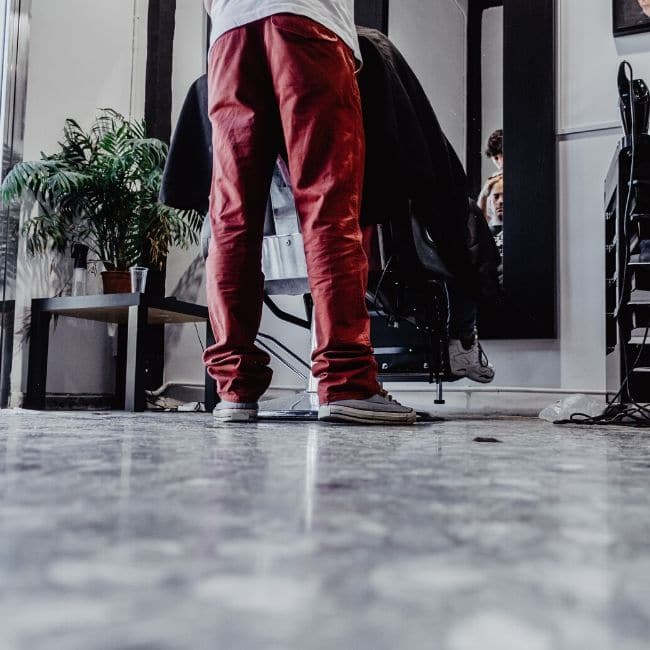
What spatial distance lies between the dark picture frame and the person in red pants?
1.95 metres

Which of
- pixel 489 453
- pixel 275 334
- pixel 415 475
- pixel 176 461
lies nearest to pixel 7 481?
pixel 176 461

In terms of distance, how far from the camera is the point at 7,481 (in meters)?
0.49

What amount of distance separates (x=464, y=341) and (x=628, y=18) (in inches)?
65.5

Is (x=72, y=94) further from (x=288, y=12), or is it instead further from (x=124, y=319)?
(x=288, y=12)

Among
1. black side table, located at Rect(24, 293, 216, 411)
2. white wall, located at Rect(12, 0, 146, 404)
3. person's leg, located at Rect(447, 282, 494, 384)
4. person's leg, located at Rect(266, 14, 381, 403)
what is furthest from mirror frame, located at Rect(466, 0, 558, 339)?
white wall, located at Rect(12, 0, 146, 404)

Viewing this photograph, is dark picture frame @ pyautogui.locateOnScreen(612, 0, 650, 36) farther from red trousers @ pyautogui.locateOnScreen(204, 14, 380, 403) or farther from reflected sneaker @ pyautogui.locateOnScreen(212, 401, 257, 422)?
reflected sneaker @ pyautogui.locateOnScreen(212, 401, 257, 422)

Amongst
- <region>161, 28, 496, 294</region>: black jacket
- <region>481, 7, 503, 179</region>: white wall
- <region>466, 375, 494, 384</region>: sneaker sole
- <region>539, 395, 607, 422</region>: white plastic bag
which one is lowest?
<region>539, 395, 607, 422</region>: white plastic bag

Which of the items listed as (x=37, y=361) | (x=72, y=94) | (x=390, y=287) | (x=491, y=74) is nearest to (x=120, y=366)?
(x=37, y=361)

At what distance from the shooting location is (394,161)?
1.78m

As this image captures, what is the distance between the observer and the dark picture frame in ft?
9.86

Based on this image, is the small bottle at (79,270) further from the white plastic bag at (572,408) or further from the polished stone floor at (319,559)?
the polished stone floor at (319,559)

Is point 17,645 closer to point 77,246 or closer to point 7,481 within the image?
point 7,481

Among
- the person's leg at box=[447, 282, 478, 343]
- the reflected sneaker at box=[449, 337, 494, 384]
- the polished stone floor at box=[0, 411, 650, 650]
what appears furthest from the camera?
the reflected sneaker at box=[449, 337, 494, 384]

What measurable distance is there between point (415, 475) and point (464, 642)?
1.28 ft
